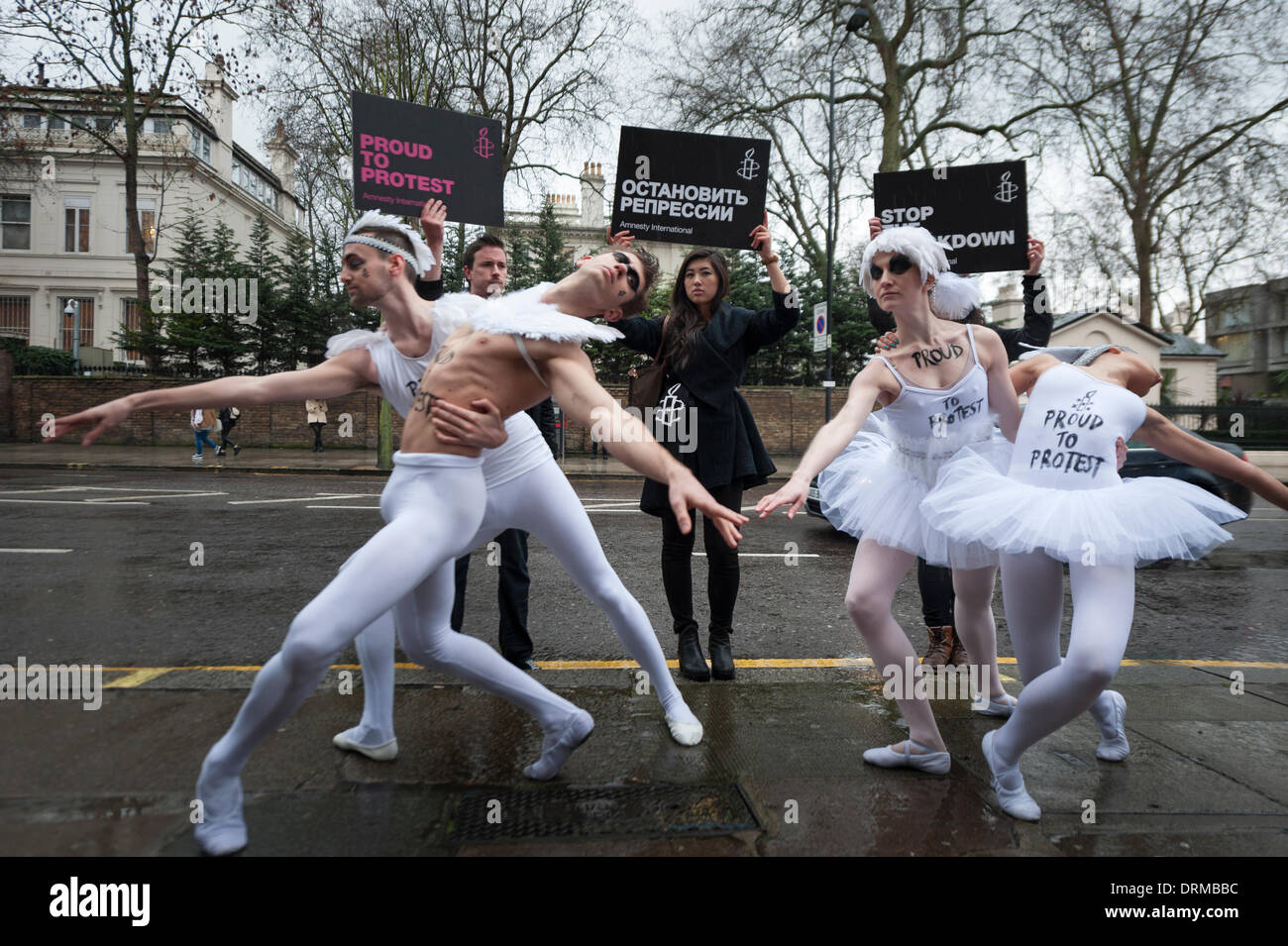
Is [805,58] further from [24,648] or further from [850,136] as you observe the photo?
[24,648]

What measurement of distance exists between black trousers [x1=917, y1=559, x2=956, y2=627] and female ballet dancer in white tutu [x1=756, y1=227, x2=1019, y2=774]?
930 mm

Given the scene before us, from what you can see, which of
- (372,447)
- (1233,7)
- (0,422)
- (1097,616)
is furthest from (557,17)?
(1097,616)

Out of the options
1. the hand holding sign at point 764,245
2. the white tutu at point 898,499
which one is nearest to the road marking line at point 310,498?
the hand holding sign at point 764,245

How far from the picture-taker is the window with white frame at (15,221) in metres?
35.5

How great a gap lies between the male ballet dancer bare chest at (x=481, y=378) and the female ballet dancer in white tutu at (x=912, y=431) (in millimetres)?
1078

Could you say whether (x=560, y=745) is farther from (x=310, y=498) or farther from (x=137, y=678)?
(x=310, y=498)

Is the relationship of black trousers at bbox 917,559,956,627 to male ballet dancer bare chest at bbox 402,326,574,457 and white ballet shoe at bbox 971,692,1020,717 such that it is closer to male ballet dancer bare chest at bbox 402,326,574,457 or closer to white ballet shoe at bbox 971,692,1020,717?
white ballet shoe at bbox 971,692,1020,717

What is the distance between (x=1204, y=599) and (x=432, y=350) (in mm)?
6436

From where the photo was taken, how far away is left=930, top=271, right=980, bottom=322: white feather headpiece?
128 inches

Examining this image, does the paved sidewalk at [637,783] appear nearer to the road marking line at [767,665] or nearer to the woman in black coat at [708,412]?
the road marking line at [767,665]

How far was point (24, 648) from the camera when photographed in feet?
14.6

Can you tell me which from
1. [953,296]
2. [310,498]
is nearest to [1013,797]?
[953,296]

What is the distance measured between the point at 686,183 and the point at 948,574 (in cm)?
291

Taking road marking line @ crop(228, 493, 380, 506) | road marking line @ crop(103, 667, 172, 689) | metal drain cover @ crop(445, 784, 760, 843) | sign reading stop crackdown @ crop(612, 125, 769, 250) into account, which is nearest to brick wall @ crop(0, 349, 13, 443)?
road marking line @ crop(228, 493, 380, 506)
